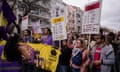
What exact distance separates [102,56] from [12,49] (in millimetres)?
3640

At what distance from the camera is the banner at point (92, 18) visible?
268 inches

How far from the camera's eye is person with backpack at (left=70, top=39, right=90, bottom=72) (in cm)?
733

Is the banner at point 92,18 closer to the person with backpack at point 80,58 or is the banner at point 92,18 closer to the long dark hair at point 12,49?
the person with backpack at point 80,58

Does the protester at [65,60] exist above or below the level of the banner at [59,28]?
below

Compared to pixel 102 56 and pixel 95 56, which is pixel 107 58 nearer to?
pixel 102 56

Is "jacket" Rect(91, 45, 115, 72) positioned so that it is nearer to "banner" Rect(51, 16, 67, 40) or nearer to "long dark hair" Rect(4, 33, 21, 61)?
"banner" Rect(51, 16, 67, 40)

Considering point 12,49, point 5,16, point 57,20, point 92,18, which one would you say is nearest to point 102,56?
point 92,18

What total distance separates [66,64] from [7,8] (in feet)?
16.7

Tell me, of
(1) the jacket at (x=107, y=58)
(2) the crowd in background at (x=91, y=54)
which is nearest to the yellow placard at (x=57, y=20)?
(2) the crowd in background at (x=91, y=54)

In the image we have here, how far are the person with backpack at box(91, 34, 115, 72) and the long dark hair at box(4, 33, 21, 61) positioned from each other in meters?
3.55

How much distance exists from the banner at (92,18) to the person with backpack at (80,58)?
33cm

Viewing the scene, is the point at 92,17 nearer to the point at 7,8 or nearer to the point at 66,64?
the point at 66,64

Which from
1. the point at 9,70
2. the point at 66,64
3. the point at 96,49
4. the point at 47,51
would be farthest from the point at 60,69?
the point at 9,70

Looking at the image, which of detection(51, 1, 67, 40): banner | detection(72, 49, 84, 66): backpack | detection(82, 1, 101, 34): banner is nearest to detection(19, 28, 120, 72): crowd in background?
detection(72, 49, 84, 66): backpack
